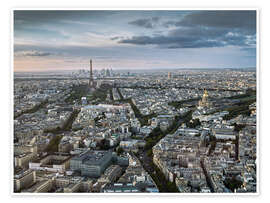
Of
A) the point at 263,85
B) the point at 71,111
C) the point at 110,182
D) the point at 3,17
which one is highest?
the point at 3,17

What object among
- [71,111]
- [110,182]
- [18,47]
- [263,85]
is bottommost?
[110,182]

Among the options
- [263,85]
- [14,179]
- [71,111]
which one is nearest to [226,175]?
[263,85]

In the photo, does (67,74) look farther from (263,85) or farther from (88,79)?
(263,85)

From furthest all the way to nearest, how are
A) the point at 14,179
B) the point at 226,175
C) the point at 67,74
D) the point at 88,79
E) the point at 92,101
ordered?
the point at 92,101 → the point at 88,79 → the point at 67,74 → the point at 226,175 → the point at 14,179

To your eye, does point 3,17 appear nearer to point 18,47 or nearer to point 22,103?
point 18,47

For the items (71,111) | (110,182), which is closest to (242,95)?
(71,111)

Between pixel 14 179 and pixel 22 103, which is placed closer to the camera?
pixel 14 179

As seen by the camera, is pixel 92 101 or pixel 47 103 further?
pixel 92 101
